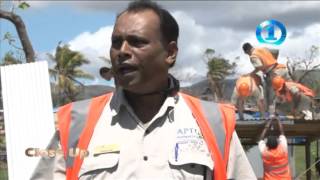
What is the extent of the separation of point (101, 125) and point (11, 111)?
287cm

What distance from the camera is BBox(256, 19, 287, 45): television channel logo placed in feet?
29.9

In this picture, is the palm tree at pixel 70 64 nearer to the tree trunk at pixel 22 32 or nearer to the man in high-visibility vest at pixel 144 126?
the tree trunk at pixel 22 32

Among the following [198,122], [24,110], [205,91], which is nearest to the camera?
[198,122]

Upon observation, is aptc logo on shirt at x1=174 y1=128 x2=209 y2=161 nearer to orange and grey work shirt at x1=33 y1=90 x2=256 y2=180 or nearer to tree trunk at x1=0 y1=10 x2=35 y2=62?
orange and grey work shirt at x1=33 y1=90 x2=256 y2=180

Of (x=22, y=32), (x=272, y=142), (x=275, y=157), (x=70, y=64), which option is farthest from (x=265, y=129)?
(x=70, y=64)

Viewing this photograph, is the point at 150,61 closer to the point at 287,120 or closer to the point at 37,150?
the point at 37,150

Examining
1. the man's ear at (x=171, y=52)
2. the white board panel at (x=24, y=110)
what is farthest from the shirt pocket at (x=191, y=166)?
the white board panel at (x=24, y=110)

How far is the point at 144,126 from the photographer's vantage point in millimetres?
2268

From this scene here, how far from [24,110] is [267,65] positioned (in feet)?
16.7

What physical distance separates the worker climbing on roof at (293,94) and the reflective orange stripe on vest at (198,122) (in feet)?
22.9

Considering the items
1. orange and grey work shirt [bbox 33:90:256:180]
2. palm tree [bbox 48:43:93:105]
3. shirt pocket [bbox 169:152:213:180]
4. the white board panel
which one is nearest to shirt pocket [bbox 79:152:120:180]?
orange and grey work shirt [bbox 33:90:256:180]

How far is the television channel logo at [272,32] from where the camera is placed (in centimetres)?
911

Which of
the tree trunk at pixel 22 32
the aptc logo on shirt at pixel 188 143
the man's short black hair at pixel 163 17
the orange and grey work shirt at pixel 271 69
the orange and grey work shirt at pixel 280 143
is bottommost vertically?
the aptc logo on shirt at pixel 188 143

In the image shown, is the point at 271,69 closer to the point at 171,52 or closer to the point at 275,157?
the point at 275,157
